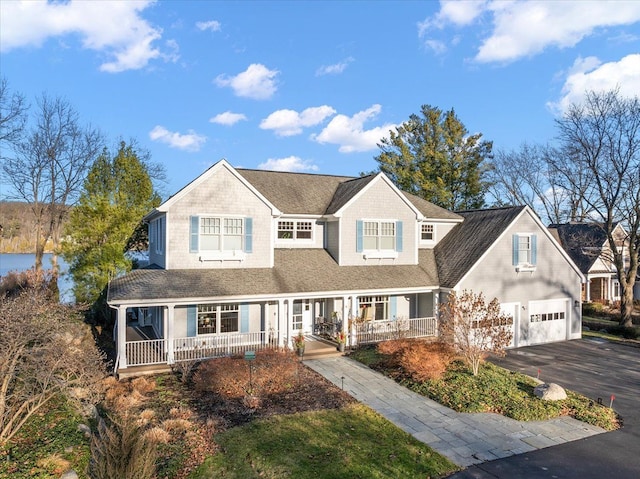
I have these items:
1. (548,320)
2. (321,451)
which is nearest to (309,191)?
(548,320)

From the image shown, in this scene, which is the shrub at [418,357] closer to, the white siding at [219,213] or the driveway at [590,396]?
the driveway at [590,396]

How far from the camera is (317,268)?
64.5 ft

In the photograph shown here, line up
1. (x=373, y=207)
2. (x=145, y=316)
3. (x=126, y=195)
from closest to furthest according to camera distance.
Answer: (x=373, y=207) → (x=145, y=316) → (x=126, y=195)

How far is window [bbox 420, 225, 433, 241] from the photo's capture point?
77.5 ft

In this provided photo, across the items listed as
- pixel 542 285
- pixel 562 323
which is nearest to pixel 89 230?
pixel 542 285

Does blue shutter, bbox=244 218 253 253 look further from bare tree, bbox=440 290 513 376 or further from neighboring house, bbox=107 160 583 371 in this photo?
bare tree, bbox=440 290 513 376

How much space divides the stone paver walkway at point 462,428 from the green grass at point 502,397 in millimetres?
287

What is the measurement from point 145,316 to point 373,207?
1338 cm

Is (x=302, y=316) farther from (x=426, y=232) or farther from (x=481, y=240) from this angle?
(x=481, y=240)

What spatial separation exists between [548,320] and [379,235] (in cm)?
956

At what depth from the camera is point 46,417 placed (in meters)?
10.9

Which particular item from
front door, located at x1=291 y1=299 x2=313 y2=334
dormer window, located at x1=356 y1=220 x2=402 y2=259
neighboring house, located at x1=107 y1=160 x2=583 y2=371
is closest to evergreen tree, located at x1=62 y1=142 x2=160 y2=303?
neighboring house, located at x1=107 y1=160 x2=583 y2=371

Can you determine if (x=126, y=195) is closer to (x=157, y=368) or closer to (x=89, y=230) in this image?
(x=89, y=230)

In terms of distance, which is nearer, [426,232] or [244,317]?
[244,317]
